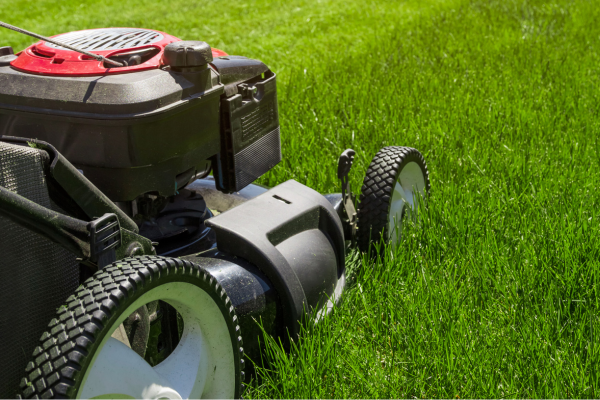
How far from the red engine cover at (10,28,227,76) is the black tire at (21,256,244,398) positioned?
0.58m

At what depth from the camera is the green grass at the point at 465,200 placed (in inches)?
60.6

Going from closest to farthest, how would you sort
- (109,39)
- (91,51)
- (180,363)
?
(180,363) < (91,51) < (109,39)

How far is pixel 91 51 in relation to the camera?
1615mm

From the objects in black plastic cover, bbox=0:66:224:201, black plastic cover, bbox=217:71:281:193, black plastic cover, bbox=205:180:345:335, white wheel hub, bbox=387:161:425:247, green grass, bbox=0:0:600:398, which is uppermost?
black plastic cover, bbox=0:66:224:201

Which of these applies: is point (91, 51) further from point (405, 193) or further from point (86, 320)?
point (405, 193)

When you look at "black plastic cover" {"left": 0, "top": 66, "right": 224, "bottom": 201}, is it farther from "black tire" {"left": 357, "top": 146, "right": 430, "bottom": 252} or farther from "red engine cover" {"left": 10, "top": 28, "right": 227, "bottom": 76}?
"black tire" {"left": 357, "top": 146, "right": 430, "bottom": 252}

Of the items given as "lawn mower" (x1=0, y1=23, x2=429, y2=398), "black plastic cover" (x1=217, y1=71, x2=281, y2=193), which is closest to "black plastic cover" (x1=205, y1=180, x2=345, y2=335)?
"lawn mower" (x1=0, y1=23, x2=429, y2=398)

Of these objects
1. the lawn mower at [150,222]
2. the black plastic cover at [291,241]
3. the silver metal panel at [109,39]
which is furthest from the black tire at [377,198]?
the silver metal panel at [109,39]

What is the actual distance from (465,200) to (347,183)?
0.53 m

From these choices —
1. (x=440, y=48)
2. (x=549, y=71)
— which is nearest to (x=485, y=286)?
(x=549, y=71)

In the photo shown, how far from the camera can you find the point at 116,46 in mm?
1676

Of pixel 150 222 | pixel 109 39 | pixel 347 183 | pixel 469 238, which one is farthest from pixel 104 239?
pixel 469 238

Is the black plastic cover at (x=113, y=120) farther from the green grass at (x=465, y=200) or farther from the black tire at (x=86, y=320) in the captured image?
the green grass at (x=465, y=200)

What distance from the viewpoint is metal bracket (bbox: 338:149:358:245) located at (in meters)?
2.00
